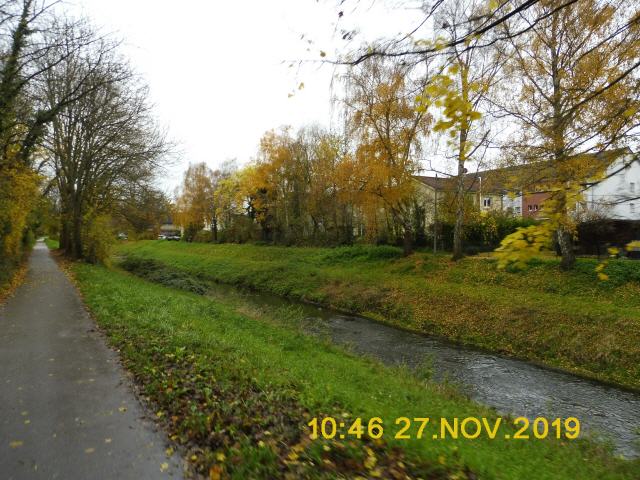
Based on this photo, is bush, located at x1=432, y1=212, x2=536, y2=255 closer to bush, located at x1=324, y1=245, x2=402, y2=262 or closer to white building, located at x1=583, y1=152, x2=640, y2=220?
bush, located at x1=324, y1=245, x2=402, y2=262

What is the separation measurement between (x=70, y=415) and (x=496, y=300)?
15102 mm

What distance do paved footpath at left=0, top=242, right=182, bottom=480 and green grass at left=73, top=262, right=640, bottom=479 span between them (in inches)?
12.3

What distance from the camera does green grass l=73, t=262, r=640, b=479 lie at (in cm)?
394

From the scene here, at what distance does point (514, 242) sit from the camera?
3119 millimetres

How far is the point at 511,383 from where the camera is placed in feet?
33.4

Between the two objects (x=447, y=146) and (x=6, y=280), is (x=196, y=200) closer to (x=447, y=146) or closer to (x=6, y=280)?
(x=6, y=280)

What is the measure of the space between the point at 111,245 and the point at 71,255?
12.8 ft

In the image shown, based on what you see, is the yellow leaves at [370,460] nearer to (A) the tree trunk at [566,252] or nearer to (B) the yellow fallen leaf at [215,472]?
(B) the yellow fallen leaf at [215,472]

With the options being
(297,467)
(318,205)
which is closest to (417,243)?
(318,205)

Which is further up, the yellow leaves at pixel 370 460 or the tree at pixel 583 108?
the tree at pixel 583 108

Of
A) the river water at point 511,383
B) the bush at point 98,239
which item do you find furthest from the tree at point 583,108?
the bush at point 98,239

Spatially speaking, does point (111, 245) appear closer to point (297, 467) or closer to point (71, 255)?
point (71, 255)

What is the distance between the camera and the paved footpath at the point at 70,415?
153 inches

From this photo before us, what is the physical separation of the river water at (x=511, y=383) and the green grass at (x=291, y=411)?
179 cm
